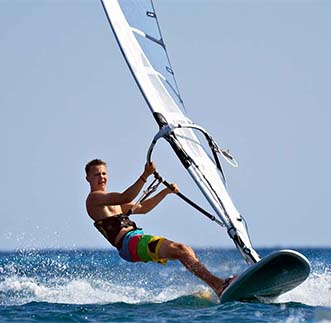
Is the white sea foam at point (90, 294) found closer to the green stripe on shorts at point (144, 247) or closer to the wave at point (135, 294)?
the wave at point (135, 294)

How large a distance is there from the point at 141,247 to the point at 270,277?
3.80 ft

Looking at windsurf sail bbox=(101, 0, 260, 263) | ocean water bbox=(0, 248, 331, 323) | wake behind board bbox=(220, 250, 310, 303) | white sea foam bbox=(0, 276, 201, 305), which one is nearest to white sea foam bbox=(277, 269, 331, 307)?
ocean water bbox=(0, 248, 331, 323)

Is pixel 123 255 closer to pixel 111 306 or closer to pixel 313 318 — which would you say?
pixel 111 306

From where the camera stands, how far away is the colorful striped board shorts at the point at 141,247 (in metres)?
9.58

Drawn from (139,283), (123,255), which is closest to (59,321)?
(123,255)

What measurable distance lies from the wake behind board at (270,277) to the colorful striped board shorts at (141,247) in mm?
713

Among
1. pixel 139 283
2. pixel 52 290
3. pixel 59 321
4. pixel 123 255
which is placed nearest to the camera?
pixel 59 321

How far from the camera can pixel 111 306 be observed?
9.57 metres

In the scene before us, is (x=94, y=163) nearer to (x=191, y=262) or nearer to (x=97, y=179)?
(x=97, y=179)

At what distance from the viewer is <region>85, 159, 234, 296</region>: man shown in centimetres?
944

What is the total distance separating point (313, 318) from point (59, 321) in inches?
77.7

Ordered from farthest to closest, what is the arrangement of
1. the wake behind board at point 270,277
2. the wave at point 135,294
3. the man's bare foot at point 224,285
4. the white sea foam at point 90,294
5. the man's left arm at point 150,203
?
the white sea foam at point 90,294 < the man's left arm at point 150,203 < the wave at point 135,294 < the man's bare foot at point 224,285 < the wake behind board at point 270,277

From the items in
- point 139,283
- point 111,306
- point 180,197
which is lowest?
point 139,283

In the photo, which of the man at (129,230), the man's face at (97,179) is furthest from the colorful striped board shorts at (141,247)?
the man's face at (97,179)
